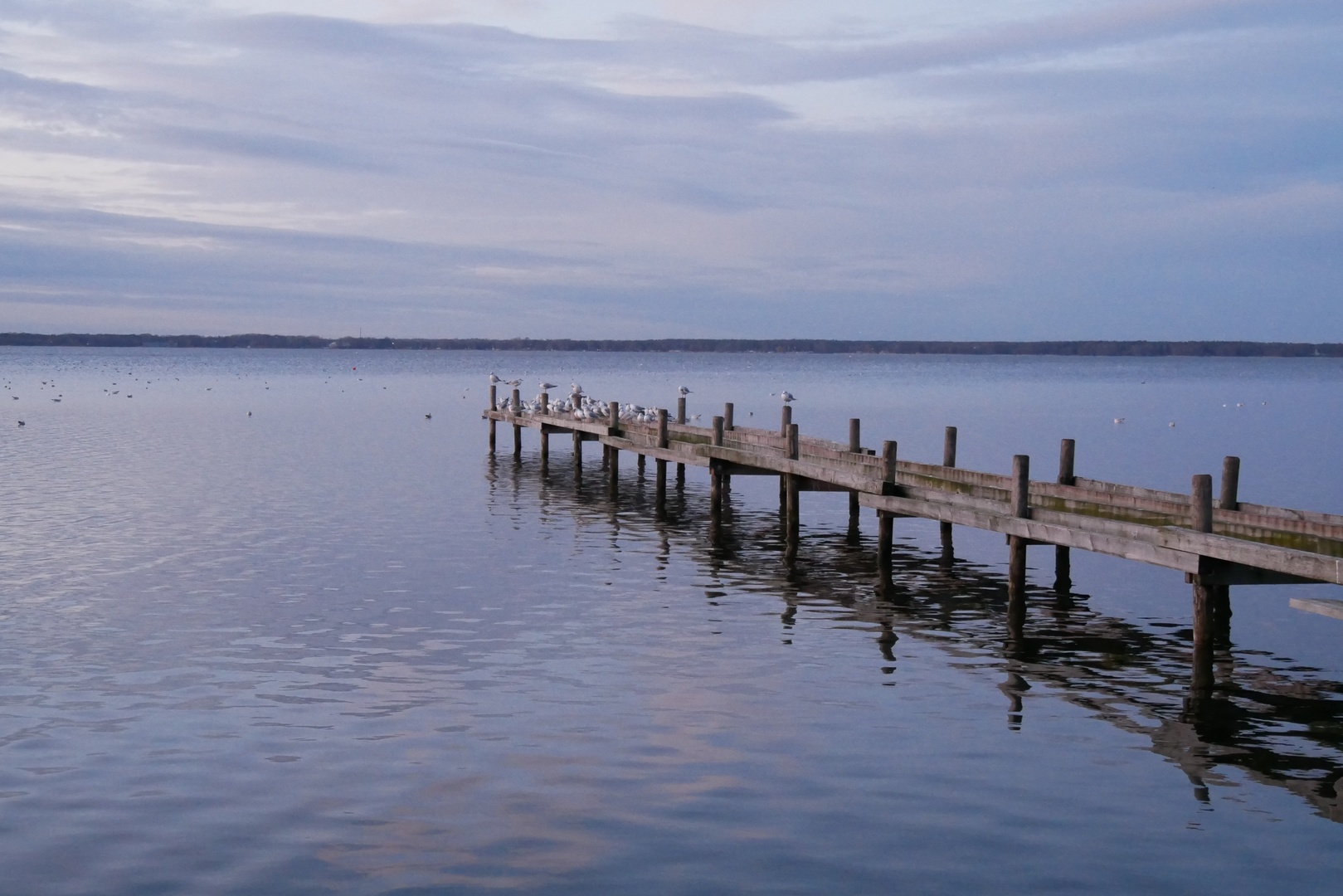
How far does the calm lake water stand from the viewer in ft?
34.3

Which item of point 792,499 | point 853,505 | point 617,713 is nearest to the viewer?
point 617,713

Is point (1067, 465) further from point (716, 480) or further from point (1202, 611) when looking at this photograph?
point (1202, 611)

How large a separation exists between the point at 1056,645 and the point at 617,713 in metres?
7.06

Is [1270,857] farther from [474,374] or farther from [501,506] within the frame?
[474,374]

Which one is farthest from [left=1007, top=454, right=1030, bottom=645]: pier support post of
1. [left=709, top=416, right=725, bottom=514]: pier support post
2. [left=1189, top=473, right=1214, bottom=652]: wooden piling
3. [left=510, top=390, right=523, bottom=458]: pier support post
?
[left=510, top=390, right=523, bottom=458]: pier support post

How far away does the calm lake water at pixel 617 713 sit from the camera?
1046cm

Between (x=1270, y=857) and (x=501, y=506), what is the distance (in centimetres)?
2349

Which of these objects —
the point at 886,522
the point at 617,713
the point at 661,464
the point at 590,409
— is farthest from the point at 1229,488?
the point at 590,409

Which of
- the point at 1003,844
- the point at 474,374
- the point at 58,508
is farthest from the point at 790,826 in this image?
the point at 474,374

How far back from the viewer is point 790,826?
11.1m

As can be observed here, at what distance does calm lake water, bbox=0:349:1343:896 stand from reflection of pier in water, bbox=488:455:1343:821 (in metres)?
0.09

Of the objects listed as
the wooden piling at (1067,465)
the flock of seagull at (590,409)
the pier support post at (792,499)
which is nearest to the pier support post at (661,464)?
the flock of seagull at (590,409)

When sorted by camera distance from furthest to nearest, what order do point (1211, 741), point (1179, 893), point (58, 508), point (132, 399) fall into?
point (132, 399) < point (58, 508) < point (1211, 741) < point (1179, 893)

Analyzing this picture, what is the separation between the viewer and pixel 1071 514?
59.0 feet
